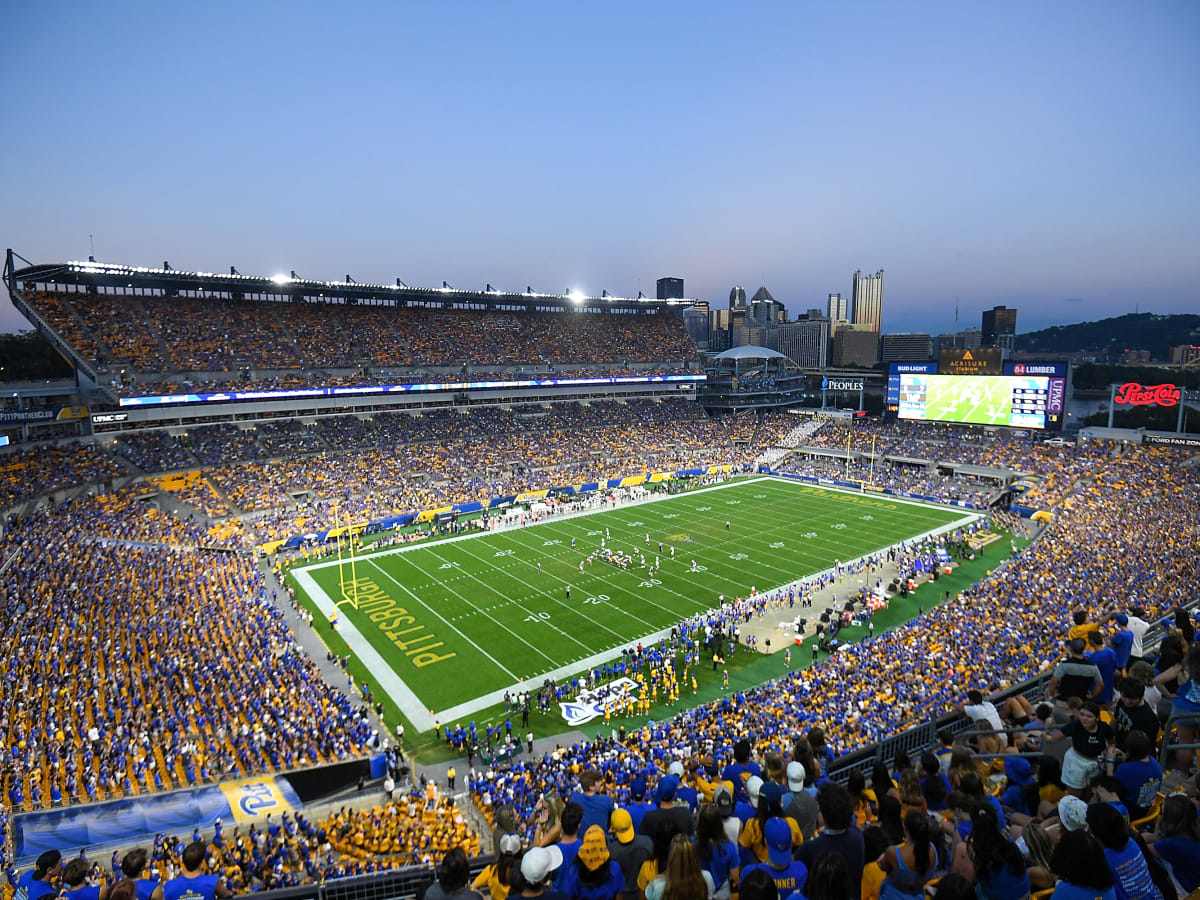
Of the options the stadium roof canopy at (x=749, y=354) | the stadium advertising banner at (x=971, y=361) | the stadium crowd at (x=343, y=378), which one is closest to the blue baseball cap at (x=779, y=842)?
the stadium crowd at (x=343, y=378)

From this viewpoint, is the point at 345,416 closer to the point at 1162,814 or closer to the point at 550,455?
the point at 550,455

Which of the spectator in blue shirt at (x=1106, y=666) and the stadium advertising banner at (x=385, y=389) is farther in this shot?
the stadium advertising banner at (x=385, y=389)

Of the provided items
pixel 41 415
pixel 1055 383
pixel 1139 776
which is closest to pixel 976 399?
pixel 1055 383

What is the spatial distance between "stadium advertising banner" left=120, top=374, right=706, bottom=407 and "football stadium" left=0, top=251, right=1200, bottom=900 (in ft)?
1.17

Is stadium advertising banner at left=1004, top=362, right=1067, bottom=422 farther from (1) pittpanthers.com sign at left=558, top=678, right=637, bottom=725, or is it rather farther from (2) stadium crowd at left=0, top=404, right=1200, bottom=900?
(1) pittpanthers.com sign at left=558, top=678, right=637, bottom=725

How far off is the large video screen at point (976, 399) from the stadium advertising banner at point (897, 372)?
0.28m

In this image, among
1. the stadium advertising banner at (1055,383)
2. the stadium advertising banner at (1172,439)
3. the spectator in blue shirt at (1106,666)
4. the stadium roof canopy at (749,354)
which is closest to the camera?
the spectator in blue shirt at (1106,666)

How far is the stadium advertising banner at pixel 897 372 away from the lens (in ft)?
173

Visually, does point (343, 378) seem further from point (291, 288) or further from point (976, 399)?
point (976, 399)

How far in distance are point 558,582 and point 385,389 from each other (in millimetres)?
29549

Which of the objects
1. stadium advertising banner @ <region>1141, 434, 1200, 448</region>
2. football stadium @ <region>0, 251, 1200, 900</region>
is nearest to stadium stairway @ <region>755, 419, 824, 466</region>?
football stadium @ <region>0, 251, 1200, 900</region>

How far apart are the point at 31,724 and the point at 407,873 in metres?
13.8

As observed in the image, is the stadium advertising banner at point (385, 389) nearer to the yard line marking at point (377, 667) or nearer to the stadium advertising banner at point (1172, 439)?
the yard line marking at point (377, 667)

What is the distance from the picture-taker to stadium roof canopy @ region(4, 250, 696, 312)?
43250 mm
